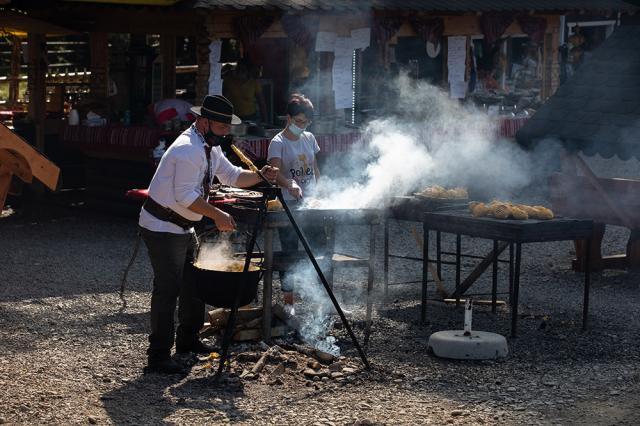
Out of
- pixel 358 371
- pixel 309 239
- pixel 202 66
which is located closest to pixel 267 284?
pixel 309 239

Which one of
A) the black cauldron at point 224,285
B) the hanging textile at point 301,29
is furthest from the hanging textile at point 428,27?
the black cauldron at point 224,285

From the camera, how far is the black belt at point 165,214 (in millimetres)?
7055

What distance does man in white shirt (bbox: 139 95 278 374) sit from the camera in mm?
6977

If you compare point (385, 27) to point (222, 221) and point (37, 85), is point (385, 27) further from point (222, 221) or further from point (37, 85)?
point (222, 221)

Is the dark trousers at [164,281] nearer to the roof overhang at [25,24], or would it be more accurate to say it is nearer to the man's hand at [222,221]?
the man's hand at [222,221]

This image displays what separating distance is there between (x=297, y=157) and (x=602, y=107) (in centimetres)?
383

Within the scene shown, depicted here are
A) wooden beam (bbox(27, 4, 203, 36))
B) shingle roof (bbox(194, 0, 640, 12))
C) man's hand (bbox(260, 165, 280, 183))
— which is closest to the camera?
man's hand (bbox(260, 165, 280, 183))

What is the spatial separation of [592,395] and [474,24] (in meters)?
12.0

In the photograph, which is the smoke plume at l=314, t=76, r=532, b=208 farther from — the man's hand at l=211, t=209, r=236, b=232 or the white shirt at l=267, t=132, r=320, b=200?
the man's hand at l=211, t=209, r=236, b=232

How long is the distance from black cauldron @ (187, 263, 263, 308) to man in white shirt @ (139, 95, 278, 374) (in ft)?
0.50

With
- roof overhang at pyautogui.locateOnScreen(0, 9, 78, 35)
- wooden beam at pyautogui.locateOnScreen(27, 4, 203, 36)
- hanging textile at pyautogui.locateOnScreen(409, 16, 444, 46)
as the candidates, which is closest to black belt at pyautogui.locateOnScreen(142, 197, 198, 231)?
roof overhang at pyautogui.locateOnScreen(0, 9, 78, 35)

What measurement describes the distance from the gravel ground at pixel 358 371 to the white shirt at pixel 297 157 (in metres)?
1.26

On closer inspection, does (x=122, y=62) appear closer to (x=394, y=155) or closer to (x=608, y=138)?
(x=394, y=155)

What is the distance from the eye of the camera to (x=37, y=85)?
16.1 meters
